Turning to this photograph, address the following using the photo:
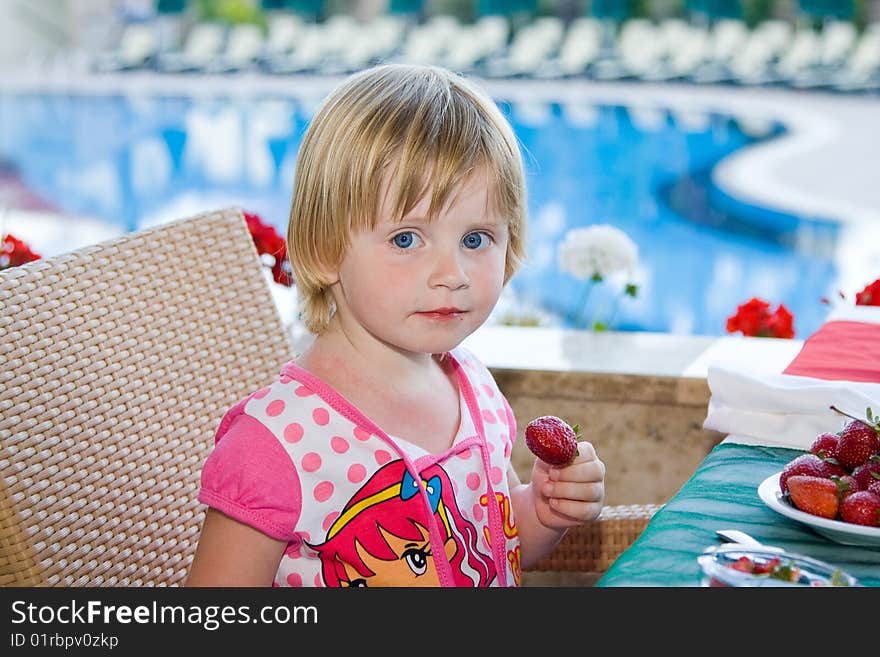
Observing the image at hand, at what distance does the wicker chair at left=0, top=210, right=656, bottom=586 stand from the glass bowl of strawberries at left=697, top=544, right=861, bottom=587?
2.50 ft

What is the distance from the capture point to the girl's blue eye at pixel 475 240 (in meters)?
1.32

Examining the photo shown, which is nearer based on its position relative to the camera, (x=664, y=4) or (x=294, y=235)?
(x=294, y=235)

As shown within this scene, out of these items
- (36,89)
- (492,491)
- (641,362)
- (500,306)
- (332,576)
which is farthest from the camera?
(36,89)

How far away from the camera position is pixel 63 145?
517 inches

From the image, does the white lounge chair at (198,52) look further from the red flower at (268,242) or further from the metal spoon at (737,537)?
the metal spoon at (737,537)

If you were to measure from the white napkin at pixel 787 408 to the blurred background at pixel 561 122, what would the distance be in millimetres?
327

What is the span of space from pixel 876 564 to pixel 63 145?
1305 cm

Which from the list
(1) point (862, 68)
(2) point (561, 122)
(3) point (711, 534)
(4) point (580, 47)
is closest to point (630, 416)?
(3) point (711, 534)

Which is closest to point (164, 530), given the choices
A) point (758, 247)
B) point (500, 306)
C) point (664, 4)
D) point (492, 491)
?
point (492, 491)

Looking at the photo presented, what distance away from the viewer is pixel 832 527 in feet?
3.57

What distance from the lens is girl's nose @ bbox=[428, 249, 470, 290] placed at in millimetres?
1267

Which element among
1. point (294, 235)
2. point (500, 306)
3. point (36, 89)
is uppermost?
point (294, 235)

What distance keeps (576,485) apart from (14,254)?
1816 millimetres

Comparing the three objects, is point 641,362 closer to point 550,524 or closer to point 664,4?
point 550,524
